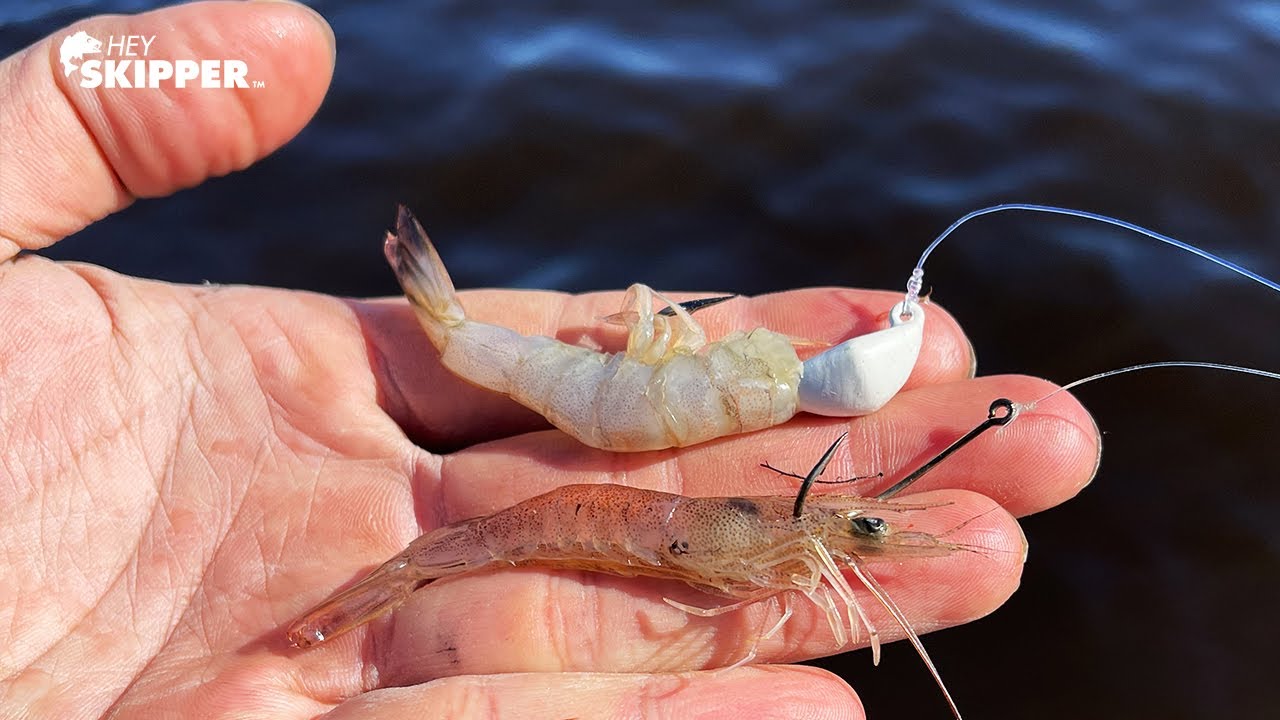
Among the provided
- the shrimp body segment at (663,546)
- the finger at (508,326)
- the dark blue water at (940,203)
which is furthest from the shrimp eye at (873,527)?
the finger at (508,326)

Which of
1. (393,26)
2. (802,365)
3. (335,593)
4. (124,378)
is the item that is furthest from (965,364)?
(393,26)

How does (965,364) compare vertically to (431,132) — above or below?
below

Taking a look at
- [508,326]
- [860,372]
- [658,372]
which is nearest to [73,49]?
[508,326]

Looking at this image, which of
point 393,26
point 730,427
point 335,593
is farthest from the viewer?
point 393,26

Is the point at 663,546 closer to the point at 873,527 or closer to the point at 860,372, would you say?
the point at 873,527

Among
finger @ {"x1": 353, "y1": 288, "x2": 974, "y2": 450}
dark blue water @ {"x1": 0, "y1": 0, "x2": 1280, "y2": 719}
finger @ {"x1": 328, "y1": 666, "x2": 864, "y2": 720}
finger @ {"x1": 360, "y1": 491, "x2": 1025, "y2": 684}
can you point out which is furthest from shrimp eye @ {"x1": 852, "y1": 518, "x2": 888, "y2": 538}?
finger @ {"x1": 353, "y1": 288, "x2": 974, "y2": 450}

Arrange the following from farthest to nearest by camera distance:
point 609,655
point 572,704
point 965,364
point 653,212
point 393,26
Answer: point 393,26
point 653,212
point 965,364
point 609,655
point 572,704

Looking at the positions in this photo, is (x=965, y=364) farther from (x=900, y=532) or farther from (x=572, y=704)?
(x=572, y=704)
